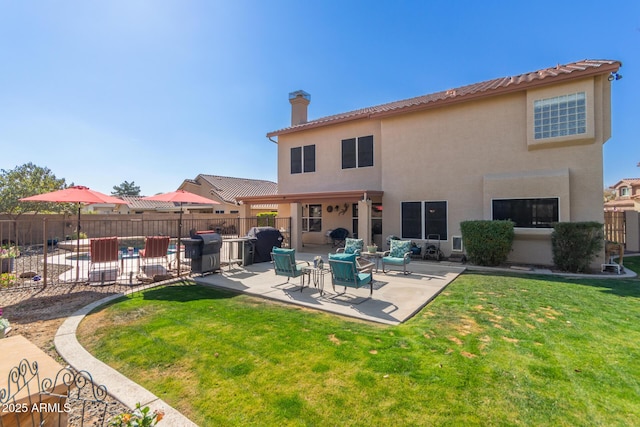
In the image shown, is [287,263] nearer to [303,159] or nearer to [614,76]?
[303,159]

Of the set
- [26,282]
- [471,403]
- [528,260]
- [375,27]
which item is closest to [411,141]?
[375,27]

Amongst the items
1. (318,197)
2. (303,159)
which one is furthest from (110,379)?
(303,159)

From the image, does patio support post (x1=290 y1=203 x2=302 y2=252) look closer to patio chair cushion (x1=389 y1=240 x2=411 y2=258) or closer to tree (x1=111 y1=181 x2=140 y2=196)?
patio chair cushion (x1=389 y1=240 x2=411 y2=258)

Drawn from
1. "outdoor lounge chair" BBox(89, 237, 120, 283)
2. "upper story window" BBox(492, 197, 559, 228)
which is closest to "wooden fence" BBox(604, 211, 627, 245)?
"upper story window" BBox(492, 197, 559, 228)

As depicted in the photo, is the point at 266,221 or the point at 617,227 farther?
the point at 266,221

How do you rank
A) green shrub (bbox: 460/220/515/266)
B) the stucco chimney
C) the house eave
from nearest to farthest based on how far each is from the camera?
green shrub (bbox: 460/220/515/266)
the house eave
the stucco chimney

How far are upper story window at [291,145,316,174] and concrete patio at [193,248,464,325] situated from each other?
7.96 metres

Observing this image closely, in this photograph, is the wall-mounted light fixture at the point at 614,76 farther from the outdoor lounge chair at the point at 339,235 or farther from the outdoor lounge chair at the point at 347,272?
the outdoor lounge chair at the point at 339,235

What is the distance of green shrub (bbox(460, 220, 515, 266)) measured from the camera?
10516 mm

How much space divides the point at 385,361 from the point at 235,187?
33.1 metres

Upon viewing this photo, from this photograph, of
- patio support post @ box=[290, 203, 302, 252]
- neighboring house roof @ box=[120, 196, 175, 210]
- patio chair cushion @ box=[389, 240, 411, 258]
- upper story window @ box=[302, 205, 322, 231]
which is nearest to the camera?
patio chair cushion @ box=[389, 240, 411, 258]

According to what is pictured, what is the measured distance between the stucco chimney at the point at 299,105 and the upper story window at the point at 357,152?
5.11 meters

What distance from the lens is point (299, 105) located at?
19.5 meters

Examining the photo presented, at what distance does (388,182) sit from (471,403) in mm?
11758
